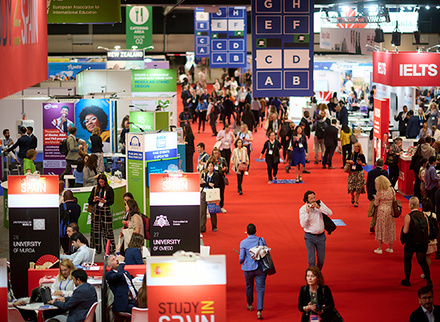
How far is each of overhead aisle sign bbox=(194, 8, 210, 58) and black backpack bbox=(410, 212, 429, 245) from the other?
63.9ft

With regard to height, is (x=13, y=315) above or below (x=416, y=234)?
below

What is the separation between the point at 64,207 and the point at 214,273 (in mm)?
5979

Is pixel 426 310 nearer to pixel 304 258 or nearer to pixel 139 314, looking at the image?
pixel 139 314

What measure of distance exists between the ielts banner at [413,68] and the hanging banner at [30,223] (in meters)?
10.1

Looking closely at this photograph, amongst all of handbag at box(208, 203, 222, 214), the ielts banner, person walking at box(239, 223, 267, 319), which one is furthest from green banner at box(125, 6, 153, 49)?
person walking at box(239, 223, 267, 319)

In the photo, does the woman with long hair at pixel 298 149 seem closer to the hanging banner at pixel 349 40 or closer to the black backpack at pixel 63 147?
the black backpack at pixel 63 147

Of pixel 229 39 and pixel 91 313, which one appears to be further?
pixel 229 39

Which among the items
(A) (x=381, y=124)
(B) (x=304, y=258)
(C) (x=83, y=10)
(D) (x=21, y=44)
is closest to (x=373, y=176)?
(B) (x=304, y=258)

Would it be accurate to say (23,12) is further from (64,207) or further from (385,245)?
(385,245)

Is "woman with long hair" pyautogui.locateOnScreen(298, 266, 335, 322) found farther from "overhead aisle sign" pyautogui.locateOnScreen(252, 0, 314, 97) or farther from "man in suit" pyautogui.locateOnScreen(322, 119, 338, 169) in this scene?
"man in suit" pyautogui.locateOnScreen(322, 119, 338, 169)

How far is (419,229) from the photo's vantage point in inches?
386

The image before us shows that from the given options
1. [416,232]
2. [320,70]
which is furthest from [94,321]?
[320,70]

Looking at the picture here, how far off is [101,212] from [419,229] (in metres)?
5.16

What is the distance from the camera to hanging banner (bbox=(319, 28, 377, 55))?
2528 cm
